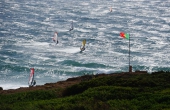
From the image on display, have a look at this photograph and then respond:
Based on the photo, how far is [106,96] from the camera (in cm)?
1995

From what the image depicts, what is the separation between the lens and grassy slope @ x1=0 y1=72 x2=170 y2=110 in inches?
712

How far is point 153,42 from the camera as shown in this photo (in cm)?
6097

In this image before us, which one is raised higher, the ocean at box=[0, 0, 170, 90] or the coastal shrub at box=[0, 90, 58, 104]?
the ocean at box=[0, 0, 170, 90]

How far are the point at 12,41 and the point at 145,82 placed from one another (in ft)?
127

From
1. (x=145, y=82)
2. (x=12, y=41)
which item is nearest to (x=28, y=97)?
(x=145, y=82)

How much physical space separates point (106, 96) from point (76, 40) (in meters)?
41.5

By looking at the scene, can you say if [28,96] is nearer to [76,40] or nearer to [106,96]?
[106,96]

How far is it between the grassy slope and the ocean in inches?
584

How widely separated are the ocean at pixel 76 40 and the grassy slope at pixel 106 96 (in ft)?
48.7

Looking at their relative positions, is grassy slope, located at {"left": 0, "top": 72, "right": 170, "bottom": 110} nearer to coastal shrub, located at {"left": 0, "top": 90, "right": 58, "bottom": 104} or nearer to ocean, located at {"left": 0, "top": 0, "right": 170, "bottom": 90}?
coastal shrub, located at {"left": 0, "top": 90, "right": 58, "bottom": 104}

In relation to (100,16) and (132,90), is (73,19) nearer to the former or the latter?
(100,16)

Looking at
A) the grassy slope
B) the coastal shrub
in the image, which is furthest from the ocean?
the grassy slope

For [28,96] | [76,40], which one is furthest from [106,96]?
[76,40]

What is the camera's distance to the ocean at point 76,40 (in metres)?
44.8
